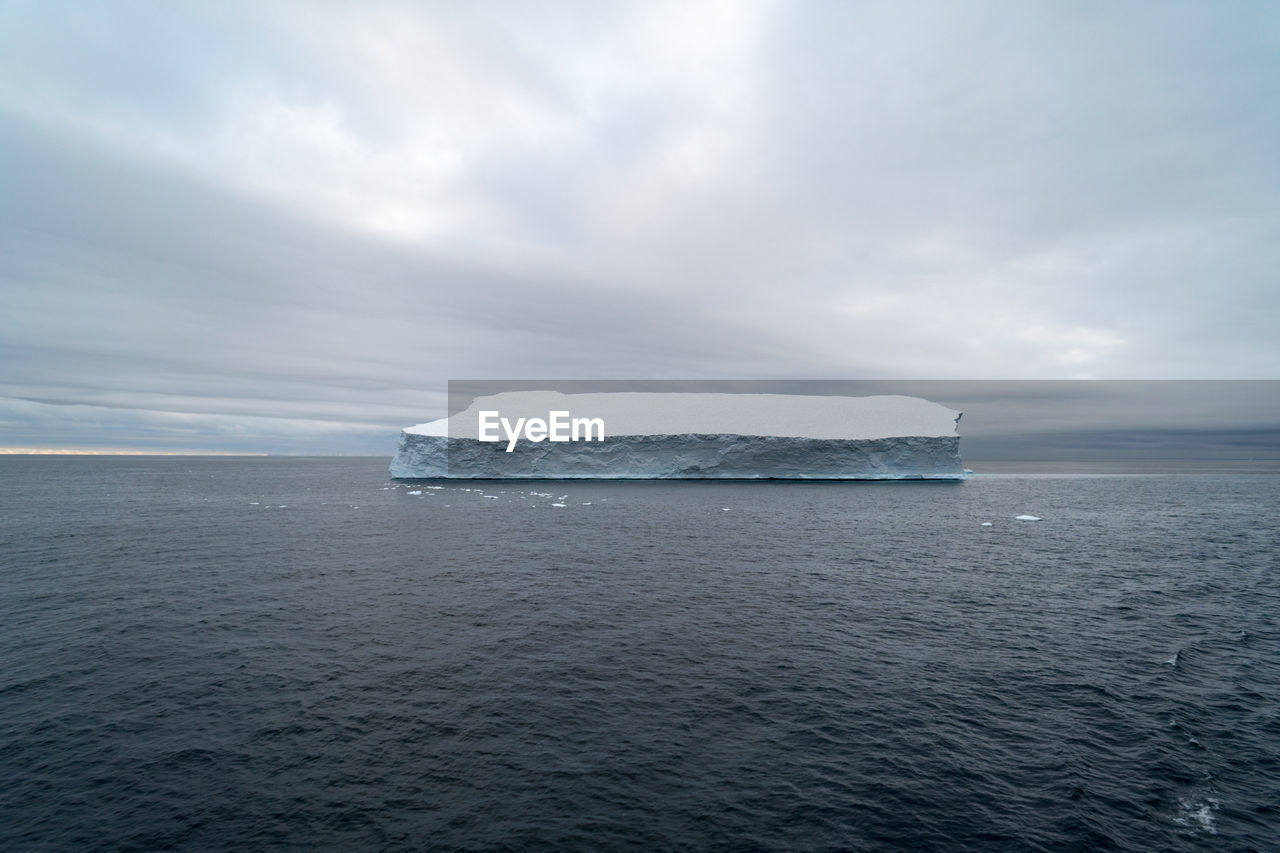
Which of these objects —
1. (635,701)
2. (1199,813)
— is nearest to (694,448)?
(635,701)

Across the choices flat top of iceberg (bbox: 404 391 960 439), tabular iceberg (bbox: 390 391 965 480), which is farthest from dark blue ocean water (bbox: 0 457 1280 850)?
flat top of iceberg (bbox: 404 391 960 439)

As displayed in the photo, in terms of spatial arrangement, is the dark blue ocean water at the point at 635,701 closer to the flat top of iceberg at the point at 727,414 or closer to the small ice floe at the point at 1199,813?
the small ice floe at the point at 1199,813

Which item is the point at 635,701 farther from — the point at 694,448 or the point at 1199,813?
the point at 694,448

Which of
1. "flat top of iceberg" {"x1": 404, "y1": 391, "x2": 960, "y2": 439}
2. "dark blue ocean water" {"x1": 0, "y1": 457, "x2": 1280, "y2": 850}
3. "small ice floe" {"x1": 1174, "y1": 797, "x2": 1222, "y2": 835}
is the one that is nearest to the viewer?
"small ice floe" {"x1": 1174, "y1": 797, "x2": 1222, "y2": 835}

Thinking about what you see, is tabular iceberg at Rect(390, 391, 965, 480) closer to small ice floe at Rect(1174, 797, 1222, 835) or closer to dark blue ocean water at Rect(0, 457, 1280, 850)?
dark blue ocean water at Rect(0, 457, 1280, 850)

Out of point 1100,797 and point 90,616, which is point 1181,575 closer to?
point 1100,797

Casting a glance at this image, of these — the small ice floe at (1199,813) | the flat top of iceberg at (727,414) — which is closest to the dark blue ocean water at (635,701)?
the small ice floe at (1199,813)
